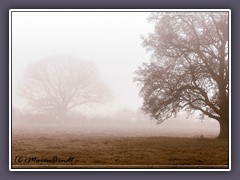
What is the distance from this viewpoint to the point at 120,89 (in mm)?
5191

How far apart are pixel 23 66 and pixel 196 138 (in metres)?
2.88

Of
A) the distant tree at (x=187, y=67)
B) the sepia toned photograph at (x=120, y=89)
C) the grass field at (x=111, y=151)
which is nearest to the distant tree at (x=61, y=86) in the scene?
the sepia toned photograph at (x=120, y=89)

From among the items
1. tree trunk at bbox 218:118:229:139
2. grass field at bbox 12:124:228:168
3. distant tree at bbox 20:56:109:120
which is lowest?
grass field at bbox 12:124:228:168

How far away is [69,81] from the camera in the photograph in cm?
519

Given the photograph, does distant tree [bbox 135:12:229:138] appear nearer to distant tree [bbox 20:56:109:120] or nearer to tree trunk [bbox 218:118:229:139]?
tree trunk [bbox 218:118:229:139]

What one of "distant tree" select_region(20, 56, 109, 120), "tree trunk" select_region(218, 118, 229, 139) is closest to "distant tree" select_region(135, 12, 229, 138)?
"tree trunk" select_region(218, 118, 229, 139)

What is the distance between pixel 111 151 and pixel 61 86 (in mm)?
1254

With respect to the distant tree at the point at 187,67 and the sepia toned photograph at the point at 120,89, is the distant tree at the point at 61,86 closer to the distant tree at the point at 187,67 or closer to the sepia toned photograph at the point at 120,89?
the sepia toned photograph at the point at 120,89

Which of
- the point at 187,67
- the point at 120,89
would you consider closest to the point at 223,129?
the point at 187,67

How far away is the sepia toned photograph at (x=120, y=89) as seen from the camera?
511 cm

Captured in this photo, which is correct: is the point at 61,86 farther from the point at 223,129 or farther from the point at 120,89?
the point at 223,129

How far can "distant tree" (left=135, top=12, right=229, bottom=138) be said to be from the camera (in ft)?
17.0

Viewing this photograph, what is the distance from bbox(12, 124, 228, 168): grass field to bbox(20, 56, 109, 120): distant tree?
16.9 inches
